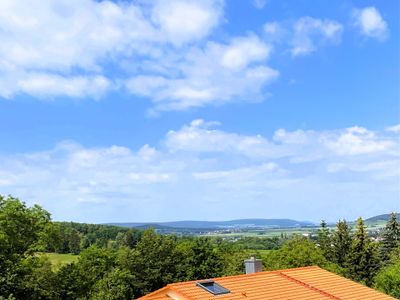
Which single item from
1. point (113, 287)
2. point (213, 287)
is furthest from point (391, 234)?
point (213, 287)

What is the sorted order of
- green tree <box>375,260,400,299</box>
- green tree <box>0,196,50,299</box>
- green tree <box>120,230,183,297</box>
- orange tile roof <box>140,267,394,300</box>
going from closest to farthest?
orange tile roof <box>140,267,394,300</box> < green tree <box>0,196,50,299</box> < green tree <box>375,260,400,299</box> < green tree <box>120,230,183,297</box>

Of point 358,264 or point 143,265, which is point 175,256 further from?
point 358,264

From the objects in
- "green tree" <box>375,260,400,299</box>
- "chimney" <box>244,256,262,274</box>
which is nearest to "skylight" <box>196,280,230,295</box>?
"chimney" <box>244,256,262,274</box>

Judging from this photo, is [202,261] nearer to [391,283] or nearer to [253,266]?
[391,283]

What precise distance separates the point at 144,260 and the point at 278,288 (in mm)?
39350

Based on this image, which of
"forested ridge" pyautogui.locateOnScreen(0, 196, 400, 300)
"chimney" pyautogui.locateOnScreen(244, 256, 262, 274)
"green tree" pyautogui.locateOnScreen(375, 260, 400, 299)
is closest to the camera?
"chimney" pyautogui.locateOnScreen(244, 256, 262, 274)

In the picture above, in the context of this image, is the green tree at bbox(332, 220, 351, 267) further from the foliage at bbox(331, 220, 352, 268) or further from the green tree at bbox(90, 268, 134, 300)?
the green tree at bbox(90, 268, 134, 300)

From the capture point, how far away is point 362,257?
200 ft

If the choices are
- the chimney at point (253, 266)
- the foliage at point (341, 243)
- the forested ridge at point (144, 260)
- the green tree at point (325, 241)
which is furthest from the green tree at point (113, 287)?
the foliage at point (341, 243)

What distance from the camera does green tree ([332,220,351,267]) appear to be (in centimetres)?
6344

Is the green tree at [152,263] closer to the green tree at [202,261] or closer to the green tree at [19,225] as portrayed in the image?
the green tree at [202,261]

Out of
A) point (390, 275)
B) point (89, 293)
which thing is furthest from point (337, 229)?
point (89, 293)

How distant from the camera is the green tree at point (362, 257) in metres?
60.5

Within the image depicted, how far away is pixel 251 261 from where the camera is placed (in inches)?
1070
